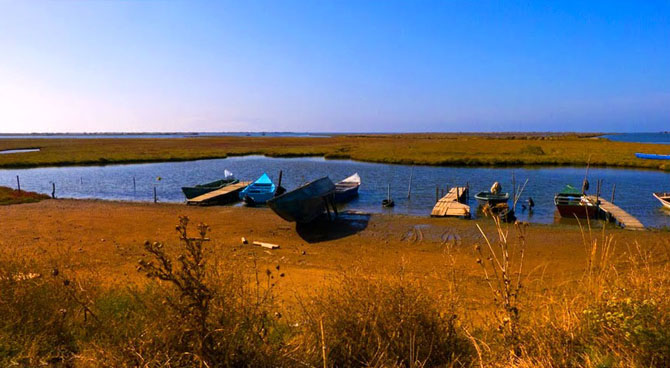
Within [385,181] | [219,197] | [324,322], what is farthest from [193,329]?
[385,181]

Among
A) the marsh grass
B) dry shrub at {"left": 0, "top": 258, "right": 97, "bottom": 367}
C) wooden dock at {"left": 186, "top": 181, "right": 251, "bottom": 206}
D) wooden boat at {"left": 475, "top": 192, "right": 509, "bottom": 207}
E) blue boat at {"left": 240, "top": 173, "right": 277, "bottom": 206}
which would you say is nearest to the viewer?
dry shrub at {"left": 0, "top": 258, "right": 97, "bottom": 367}

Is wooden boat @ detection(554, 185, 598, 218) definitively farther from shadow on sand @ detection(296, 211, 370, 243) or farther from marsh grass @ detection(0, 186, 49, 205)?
marsh grass @ detection(0, 186, 49, 205)

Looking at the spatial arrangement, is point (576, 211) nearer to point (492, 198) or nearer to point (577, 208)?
point (577, 208)

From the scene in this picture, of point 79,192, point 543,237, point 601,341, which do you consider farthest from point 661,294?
point 79,192

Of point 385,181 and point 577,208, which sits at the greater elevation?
point 577,208

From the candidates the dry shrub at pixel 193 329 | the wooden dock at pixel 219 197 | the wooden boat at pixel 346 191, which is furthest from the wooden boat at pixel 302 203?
the dry shrub at pixel 193 329

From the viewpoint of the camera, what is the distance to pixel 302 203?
16.2 metres

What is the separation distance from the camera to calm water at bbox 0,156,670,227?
23.1 meters

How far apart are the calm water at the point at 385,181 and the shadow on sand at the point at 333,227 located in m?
3.06

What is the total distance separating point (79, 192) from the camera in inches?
1130

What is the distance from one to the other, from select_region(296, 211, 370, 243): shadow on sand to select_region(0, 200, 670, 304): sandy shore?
4 centimetres

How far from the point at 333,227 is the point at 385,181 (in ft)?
56.4

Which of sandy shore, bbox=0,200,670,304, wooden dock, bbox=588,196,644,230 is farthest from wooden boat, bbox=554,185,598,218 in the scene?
sandy shore, bbox=0,200,670,304

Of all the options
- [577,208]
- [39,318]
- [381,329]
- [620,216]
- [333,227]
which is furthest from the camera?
[577,208]
